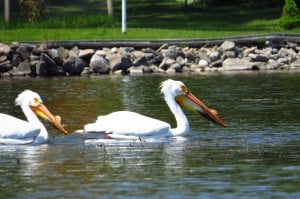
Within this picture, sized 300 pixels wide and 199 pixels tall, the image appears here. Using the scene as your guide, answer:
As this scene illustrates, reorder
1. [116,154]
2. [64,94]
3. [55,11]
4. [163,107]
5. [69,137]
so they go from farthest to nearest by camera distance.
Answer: [55,11] < [64,94] < [163,107] < [69,137] < [116,154]

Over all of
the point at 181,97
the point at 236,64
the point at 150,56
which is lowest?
the point at 236,64

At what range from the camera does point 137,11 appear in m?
62.5

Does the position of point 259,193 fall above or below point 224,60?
above

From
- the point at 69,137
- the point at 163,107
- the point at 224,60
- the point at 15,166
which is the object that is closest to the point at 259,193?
the point at 15,166

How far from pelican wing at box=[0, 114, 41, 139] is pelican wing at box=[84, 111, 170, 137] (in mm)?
1103

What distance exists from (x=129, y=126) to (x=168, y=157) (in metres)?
2.14

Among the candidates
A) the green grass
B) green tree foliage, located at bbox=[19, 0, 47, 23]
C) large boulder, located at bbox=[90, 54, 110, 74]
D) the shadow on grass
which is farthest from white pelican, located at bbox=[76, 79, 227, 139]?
green tree foliage, located at bbox=[19, 0, 47, 23]

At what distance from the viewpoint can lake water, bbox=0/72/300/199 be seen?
51.9ft

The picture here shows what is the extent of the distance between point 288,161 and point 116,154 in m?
2.95

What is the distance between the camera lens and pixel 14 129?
805 inches

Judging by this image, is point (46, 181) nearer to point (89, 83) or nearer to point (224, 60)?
point (89, 83)

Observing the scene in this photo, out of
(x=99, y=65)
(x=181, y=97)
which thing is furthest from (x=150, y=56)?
(x=181, y=97)

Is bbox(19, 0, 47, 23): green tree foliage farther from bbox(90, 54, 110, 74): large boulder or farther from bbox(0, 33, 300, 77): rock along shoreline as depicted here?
bbox(90, 54, 110, 74): large boulder

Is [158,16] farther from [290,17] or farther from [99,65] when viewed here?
[99,65]
